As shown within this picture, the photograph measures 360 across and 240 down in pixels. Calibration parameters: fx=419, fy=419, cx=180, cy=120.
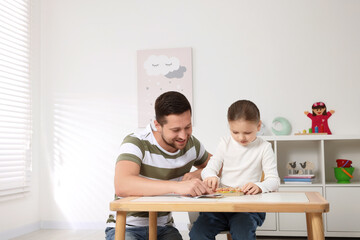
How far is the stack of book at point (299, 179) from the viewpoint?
3402mm

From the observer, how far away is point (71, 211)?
13.3 ft

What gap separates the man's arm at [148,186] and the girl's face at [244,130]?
367 millimetres

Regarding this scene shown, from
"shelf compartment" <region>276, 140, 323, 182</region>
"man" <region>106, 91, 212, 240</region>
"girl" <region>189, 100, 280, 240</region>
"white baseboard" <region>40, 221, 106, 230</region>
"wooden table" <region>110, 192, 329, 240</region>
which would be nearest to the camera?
"wooden table" <region>110, 192, 329, 240</region>

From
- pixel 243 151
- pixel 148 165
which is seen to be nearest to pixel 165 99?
pixel 148 165

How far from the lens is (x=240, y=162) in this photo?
6.15ft

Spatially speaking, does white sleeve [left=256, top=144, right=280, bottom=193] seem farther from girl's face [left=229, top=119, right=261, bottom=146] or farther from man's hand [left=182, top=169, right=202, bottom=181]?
man's hand [left=182, top=169, right=202, bottom=181]

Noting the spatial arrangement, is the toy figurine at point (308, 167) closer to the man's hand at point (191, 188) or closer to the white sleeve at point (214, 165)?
the white sleeve at point (214, 165)

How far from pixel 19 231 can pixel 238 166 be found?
261 centimetres

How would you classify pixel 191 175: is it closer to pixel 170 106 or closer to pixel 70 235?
pixel 170 106

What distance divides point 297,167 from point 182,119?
2307 millimetres

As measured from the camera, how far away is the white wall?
12.3 feet

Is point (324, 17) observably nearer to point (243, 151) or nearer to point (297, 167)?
point (297, 167)

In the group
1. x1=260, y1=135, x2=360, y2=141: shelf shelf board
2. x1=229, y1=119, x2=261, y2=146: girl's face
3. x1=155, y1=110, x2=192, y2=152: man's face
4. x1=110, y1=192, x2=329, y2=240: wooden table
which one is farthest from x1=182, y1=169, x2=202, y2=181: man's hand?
x1=260, y1=135, x2=360, y2=141: shelf shelf board

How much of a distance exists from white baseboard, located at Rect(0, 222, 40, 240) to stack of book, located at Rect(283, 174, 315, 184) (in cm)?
235
